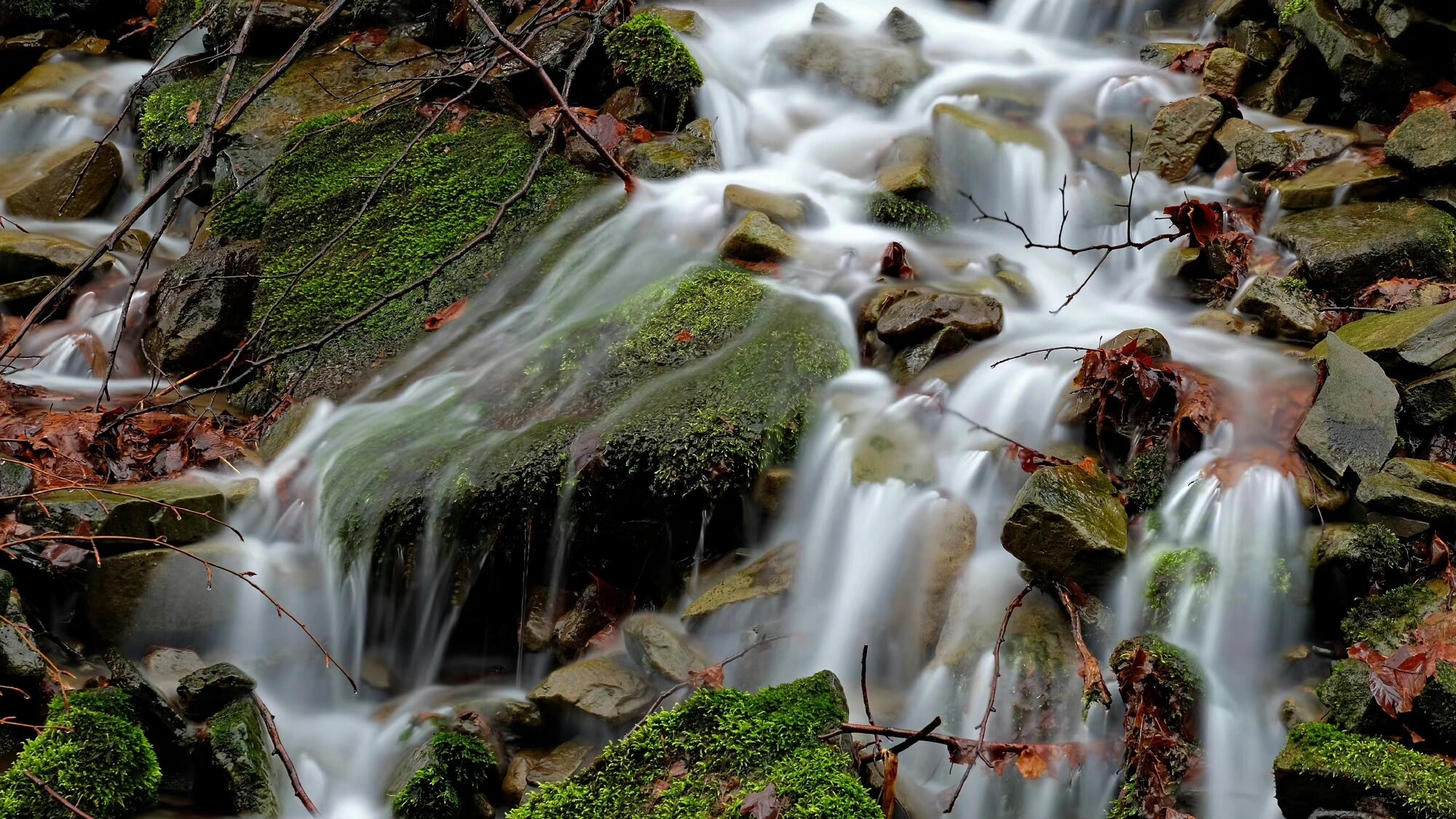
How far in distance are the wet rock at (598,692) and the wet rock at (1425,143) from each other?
14.9 feet

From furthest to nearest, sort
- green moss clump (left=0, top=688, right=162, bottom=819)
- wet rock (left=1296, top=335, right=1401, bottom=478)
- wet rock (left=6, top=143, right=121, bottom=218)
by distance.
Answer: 1. wet rock (left=6, top=143, right=121, bottom=218)
2. wet rock (left=1296, top=335, right=1401, bottom=478)
3. green moss clump (left=0, top=688, right=162, bottom=819)

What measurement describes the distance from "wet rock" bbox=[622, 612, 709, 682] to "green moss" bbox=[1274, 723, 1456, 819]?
1.93 meters

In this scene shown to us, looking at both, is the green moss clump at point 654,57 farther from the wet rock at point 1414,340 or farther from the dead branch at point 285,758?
the dead branch at point 285,758

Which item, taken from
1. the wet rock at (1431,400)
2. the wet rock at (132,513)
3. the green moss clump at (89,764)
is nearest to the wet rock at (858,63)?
the wet rock at (1431,400)

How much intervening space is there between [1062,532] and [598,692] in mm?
1709

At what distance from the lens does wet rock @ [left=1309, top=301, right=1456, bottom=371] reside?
4.19 metres

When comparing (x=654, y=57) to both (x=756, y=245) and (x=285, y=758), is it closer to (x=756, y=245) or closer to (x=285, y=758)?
(x=756, y=245)

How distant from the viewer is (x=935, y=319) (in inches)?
204

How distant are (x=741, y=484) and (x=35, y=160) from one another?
688 cm

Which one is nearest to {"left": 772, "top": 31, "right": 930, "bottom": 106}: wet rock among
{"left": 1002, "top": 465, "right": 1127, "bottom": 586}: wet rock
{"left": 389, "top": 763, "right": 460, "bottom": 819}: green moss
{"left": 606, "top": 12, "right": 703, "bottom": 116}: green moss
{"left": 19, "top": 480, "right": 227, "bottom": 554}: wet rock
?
{"left": 606, "top": 12, "right": 703, "bottom": 116}: green moss

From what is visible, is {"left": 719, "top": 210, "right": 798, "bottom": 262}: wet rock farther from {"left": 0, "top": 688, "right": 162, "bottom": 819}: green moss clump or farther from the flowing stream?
{"left": 0, "top": 688, "right": 162, "bottom": 819}: green moss clump

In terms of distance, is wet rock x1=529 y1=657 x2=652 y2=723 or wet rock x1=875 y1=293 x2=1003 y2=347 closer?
wet rock x1=529 y1=657 x2=652 y2=723

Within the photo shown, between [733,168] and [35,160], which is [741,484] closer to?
[733,168]

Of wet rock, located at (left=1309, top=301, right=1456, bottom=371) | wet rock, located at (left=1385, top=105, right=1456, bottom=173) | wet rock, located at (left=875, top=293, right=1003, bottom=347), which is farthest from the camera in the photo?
wet rock, located at (left=1385, top=105, right=1456, bottom=173)
